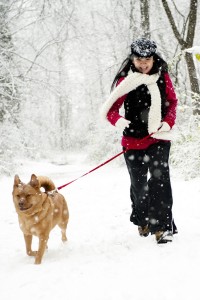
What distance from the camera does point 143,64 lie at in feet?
11.6

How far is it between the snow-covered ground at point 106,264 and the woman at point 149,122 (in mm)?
360

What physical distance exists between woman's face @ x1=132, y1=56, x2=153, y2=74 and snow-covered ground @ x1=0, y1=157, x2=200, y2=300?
5.69 feet

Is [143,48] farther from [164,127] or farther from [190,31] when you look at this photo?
[190,31]

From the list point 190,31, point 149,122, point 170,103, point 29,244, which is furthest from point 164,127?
point 190,31

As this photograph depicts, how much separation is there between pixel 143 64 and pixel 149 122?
577 millimetres

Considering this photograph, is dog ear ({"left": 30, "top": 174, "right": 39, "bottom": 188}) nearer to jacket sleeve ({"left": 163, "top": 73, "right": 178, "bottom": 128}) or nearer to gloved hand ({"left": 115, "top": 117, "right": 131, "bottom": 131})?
gloved hand ({"left": 115, "top": 117, "right": 131, "bottom": 131})

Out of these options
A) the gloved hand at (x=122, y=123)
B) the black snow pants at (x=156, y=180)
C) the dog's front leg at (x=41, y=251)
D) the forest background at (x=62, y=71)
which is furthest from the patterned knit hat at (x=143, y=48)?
the dog's front leg at (x=41, y=251)

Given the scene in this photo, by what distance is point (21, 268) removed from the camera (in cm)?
325

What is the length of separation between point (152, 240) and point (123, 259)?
2.09 feet

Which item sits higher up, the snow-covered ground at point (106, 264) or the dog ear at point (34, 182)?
the dog ear at point (34, 182)

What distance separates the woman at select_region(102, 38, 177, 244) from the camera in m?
3.55

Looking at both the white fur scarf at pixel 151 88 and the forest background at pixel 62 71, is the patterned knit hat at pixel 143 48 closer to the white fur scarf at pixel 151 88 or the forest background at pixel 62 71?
the white fur scarf at pixel 151 88

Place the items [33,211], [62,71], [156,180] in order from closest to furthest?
[33,211] → [156,180] → [62,71]

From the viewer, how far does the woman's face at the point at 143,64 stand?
3525mm
